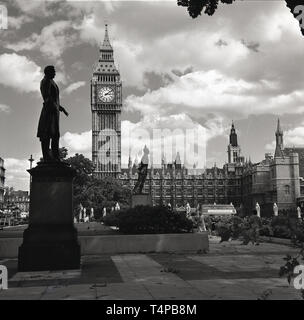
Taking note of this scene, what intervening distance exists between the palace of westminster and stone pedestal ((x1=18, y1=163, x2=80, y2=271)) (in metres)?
106

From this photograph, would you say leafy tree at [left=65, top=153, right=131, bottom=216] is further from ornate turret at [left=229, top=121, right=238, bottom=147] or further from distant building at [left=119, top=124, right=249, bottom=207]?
ornate turret at [left=229, top=121, right=238, bottom=147]

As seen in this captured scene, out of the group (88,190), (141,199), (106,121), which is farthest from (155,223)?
(106,121)

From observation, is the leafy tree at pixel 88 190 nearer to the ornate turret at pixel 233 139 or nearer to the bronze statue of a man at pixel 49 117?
the bronze statue of a man at pixel 49 117

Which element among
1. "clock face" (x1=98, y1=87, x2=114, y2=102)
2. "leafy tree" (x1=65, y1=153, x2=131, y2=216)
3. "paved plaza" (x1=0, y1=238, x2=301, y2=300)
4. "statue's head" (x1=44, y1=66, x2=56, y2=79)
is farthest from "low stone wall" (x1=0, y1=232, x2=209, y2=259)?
"clock face" (x1=98, y1=87, x2=114, y2=102)

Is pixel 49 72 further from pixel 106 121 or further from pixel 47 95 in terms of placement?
pixel 106 121

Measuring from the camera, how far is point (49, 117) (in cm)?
1201

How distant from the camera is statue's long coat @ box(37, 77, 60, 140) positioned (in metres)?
11.9

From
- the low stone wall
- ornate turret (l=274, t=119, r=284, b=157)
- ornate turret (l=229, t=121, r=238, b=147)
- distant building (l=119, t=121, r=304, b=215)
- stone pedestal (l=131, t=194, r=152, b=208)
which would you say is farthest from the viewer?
ornate turret (l=229, t=121, r=238, b=147)

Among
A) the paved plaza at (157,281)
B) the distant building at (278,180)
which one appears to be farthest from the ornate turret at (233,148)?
the paved plaza at (157,281)

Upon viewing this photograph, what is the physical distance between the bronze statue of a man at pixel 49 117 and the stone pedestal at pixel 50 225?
0.65m

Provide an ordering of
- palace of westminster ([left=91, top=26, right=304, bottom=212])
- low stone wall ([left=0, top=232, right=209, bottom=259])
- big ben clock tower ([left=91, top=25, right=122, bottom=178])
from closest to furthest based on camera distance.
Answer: low stone wall ([left=0, top=232, right=209, bottom=259]) → palace of westminster ([left=91, top=26, right=304, bottom=212]) → big ben clock tower ([left=91, top=25, right=122, bottom=178])

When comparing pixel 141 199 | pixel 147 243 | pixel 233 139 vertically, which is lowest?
pixel 147 243

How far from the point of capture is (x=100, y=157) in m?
150

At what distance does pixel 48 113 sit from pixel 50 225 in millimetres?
3070
